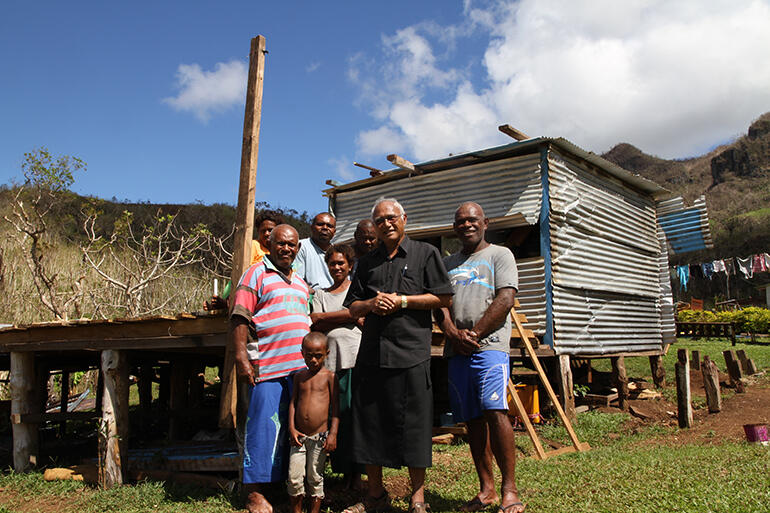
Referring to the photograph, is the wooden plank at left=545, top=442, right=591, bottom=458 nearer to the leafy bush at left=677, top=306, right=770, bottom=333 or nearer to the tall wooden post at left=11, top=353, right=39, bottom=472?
the tall wooden post at left=11, top=353, right=39, bottom=472

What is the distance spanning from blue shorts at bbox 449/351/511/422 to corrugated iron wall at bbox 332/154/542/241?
19.9 ft

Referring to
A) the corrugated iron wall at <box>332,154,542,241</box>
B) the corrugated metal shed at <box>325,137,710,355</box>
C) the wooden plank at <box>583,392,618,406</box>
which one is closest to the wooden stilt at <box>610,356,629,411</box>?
the wooden plank at <box>583,392,618,406</box>

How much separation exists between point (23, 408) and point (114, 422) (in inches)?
77.4

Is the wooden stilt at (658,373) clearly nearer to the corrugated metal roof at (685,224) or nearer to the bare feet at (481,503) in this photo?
the corrugated metal roof at (685,224)

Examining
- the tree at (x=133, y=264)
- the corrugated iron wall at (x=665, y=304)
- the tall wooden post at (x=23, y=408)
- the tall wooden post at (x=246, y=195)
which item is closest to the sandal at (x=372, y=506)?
the tall wooden post at (x=246, y=195)

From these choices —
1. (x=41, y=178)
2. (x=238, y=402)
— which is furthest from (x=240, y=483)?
(x=41, y=178)

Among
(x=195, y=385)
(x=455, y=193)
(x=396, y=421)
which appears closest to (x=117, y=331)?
(x=195, y=385)

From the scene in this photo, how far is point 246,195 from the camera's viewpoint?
4859 mm

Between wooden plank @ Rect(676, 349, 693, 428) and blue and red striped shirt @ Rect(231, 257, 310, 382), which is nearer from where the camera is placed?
blue and red striped shirt @ Rect(231, 257, 310, 382)

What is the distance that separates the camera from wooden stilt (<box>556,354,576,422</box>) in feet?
29.3

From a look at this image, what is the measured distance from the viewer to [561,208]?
9570 millimetres

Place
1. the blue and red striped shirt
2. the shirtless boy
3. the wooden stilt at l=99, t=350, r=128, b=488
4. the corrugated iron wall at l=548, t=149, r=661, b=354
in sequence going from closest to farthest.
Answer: the shirtless boy, the blue and red striped shirt, the wooden stilt at l=99, t=350, r=128, b=488, the corrugated iron wall at l=548, t=149, r=661, b=354

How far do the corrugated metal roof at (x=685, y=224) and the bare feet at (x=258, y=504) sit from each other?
12.2 meters

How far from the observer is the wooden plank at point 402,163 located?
980cm
